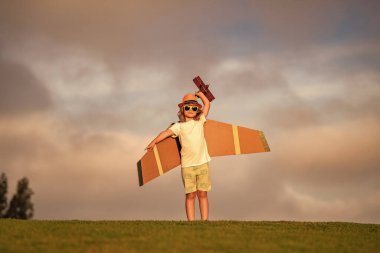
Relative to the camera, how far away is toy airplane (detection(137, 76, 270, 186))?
11.3 meters

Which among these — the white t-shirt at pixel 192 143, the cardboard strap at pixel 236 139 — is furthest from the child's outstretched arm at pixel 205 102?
the cardboard strap at pixel 236 139

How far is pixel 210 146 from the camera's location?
37.1ft

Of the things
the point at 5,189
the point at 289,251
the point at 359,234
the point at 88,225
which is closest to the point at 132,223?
the point at 88,225

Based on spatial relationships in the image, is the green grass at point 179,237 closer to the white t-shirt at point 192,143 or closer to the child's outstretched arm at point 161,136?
the white t-shirt at point 192,143

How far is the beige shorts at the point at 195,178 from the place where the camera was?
10.3 m

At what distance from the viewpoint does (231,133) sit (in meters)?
11.6

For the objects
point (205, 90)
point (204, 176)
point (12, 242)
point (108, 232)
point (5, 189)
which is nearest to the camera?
point (12, 242)

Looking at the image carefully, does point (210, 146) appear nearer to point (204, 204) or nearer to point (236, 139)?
point (236, 139)

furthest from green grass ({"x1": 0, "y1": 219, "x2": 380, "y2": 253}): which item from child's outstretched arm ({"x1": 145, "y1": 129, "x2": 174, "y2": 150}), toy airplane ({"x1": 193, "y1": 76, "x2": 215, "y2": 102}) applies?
toy airplane ({"x1": 193, "y1": 76, "x2": 215, "y2": 102})

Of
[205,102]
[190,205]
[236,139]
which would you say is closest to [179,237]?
[190,205]

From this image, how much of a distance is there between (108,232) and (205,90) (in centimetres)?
406

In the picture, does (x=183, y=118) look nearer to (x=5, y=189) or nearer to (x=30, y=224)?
(x=30, y=224)

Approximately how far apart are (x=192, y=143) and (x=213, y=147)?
100 cm

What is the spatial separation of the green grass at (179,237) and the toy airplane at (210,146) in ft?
6.52
